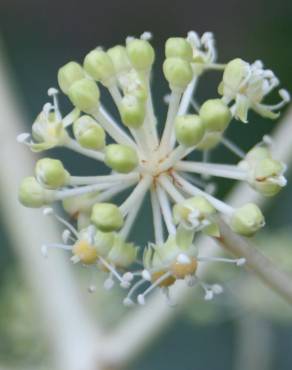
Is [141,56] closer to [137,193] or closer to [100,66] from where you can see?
[100,66]

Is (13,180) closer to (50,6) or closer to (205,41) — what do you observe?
(205,41)

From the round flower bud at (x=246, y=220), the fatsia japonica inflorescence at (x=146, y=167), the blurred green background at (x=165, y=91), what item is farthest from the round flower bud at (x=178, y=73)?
the blurred green background at (x=165, y=91)

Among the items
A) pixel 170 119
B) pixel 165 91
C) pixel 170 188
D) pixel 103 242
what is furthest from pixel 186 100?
pixel 165 91

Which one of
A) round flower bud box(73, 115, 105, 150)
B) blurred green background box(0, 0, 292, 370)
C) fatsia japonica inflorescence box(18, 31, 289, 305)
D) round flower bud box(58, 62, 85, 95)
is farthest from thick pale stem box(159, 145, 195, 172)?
blurred green background box(0, 0, 292, 370)

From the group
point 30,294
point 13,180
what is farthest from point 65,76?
point 30,294

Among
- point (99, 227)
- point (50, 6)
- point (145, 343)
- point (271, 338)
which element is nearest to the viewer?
point (99, 227)
